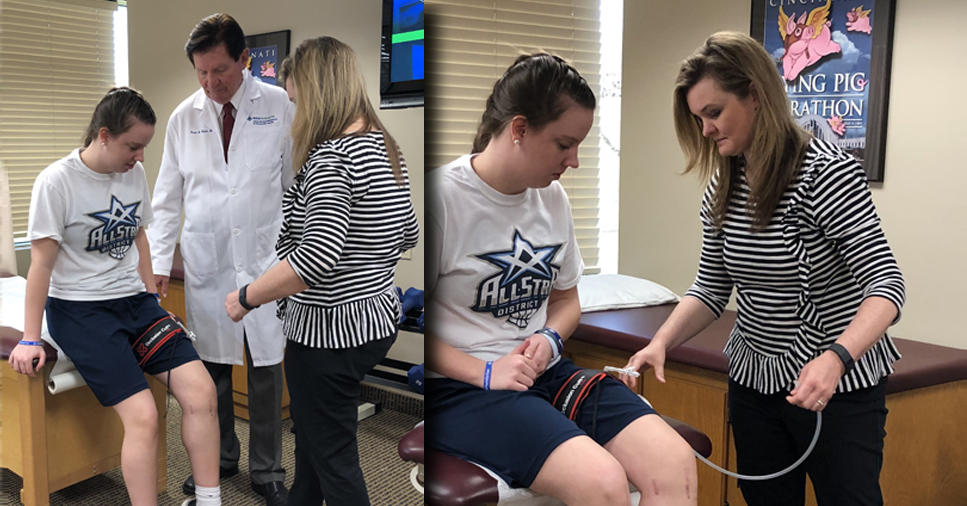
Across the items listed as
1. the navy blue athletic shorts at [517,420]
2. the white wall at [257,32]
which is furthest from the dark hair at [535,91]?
the navy blue athletic shorts at [517,420]

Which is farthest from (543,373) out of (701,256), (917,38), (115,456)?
(917,38)

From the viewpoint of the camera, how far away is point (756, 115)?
3.28ft

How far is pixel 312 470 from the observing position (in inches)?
39.4

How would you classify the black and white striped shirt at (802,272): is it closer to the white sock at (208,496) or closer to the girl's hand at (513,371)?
the girl's hand at (513,371)

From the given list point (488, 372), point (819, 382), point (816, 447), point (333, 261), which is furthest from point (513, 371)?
point (816, 447)

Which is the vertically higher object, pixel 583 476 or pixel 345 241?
pixel 345 241

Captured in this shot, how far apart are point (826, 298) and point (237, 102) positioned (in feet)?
3.04

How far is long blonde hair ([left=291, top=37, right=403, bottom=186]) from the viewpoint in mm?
864

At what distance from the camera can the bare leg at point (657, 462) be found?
3.14ft

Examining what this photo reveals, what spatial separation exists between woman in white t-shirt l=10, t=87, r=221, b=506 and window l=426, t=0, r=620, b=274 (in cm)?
44

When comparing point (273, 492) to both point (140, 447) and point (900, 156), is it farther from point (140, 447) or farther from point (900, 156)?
point (900, 156)

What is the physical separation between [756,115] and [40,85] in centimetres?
98

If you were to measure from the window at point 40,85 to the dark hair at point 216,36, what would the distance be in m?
0.11

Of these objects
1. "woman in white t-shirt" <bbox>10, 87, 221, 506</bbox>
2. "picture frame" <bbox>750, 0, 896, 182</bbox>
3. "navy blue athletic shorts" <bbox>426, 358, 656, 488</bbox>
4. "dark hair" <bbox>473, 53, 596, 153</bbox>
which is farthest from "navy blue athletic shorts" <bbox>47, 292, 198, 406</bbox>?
"picture frame" <bbox>750, 0, 896, 182</bbox>
